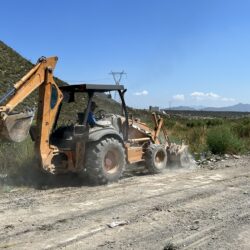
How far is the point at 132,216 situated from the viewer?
7.98 m

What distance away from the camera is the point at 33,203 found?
8.87 metres

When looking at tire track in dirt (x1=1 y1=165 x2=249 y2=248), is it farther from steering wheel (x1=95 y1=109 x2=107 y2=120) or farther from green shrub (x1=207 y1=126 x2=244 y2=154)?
green shrub (x1=207 y1=126 x2=244 y2=154)

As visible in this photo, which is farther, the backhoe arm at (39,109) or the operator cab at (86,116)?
the operator cab at (86,116)

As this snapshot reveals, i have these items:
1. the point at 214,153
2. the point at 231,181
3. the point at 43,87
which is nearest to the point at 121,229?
the point at 43,87

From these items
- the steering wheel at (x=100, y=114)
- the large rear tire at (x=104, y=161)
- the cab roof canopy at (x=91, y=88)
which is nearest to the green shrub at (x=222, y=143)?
the steering wheel at (x=100, y=114)

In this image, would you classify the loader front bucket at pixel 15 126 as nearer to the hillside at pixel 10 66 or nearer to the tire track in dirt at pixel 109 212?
the tire track in dirt at pixel 109 212

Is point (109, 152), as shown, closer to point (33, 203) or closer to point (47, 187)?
point (47, 187)

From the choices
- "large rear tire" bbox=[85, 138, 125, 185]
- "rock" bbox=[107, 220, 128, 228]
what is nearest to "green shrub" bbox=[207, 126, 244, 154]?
"large rear tire" bbox=[85, 138, 125, 185]

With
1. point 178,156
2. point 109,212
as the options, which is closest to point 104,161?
point 109,212

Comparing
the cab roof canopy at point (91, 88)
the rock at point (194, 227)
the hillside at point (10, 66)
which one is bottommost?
the rock at point (194, 227)

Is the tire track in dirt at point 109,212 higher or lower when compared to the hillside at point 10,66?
lower

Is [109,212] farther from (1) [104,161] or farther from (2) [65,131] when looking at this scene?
(2) [65,131]

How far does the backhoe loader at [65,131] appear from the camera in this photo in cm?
990

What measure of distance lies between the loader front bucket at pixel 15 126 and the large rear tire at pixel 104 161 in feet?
5.02
